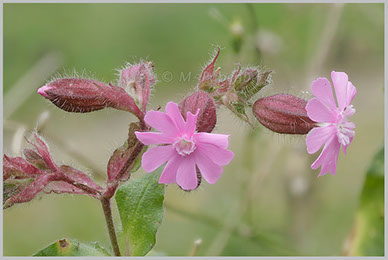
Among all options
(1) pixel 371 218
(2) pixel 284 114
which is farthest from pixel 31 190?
(1) pixel 371 218

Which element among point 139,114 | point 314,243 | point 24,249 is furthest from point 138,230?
point 24,249

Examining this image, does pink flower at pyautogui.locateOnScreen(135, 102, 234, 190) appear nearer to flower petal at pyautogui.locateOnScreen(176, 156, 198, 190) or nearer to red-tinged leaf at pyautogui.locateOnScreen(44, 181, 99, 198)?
flower petal at pyautogui.locateOnScreen(176, 156, 198, 190)

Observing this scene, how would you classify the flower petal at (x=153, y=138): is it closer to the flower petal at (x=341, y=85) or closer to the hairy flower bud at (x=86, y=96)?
the hairy flower bud at (x=86, y=96)

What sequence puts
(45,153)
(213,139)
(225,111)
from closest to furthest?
(213,139), (45,153), (225,111)

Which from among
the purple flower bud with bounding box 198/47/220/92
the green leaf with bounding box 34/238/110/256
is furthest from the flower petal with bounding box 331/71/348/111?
the green leaf with bounding box 34/238/110/256

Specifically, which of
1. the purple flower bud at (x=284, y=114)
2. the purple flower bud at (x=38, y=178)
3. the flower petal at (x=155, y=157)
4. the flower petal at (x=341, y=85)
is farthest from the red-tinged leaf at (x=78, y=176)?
the flower petal at (x=341, y=85)

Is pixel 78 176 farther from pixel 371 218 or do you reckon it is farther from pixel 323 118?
pixel 371 218
